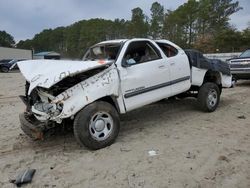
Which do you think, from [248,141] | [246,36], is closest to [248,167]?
[248,141]

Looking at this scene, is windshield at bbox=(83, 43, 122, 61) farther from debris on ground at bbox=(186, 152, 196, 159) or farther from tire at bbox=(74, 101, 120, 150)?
debris on ground at bbox=(186, 152, 196, 159)

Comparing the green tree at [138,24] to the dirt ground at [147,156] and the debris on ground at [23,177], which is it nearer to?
the dirt ground at [147,156]

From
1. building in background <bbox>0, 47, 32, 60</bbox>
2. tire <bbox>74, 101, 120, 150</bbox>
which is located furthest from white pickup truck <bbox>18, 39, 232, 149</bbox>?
building in background <bbox>0, 47, 32, 60</bbox>

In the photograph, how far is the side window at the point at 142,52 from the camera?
21.5 feet

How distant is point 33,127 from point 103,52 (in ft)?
7.82

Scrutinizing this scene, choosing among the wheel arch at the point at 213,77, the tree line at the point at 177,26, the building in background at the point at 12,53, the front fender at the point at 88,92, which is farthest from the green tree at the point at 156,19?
the front fender at the point at 88,92

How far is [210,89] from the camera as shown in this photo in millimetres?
8023

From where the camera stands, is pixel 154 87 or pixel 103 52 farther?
pixel 103 52

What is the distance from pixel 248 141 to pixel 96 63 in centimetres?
293

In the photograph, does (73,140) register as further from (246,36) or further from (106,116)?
(246,36)

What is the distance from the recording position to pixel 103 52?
700cm

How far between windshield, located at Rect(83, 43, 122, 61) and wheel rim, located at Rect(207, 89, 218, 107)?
9.07ft

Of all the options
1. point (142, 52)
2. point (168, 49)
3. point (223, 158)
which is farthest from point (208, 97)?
point (223, 158)

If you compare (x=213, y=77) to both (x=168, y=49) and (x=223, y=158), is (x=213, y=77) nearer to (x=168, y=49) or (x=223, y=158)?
(x=168, y=49)
